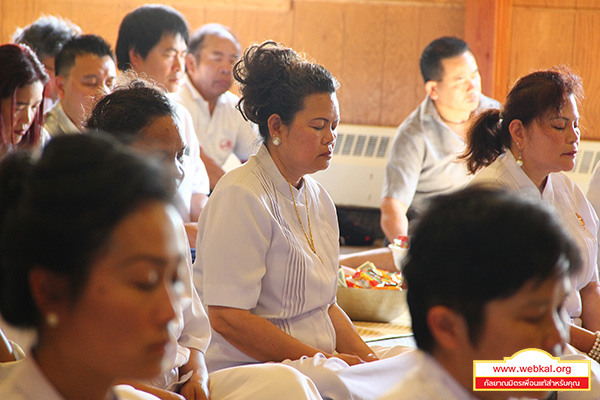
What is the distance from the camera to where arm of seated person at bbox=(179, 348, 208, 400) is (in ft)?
5.79

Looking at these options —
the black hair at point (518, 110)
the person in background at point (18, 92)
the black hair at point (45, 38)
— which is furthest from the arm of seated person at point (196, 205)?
the black hair at point (518, 110)

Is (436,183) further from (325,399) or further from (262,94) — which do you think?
(325,399)

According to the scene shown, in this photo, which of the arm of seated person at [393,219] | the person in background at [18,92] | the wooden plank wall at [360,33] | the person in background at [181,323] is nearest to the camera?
the person in background at [181,323]

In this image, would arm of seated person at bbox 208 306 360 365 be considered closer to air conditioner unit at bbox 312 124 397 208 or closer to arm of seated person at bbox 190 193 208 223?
arm of seated person at bbox 190 193 208 223

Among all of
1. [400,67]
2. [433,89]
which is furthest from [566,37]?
[433,89]

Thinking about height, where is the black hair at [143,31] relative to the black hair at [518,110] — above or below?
above

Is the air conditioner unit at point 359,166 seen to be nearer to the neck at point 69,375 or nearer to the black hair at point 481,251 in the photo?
the black hair at point 481,251

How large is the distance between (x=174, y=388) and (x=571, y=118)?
64.4 inches

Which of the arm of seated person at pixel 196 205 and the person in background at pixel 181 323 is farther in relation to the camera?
the arm of seated person at pixel 196 205

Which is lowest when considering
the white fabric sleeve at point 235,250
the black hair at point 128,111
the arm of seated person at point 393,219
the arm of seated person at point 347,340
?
the arm of seated person at point 393,219

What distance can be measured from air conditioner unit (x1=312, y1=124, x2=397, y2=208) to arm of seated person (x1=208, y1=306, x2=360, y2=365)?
321 cm

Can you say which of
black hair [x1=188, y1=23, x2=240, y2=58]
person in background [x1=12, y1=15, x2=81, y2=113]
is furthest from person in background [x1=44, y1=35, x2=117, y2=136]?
black hair [x1=188, y1=23, x2=240, y2=58]

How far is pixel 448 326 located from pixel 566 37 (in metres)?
4.22

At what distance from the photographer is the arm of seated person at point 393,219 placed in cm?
388
